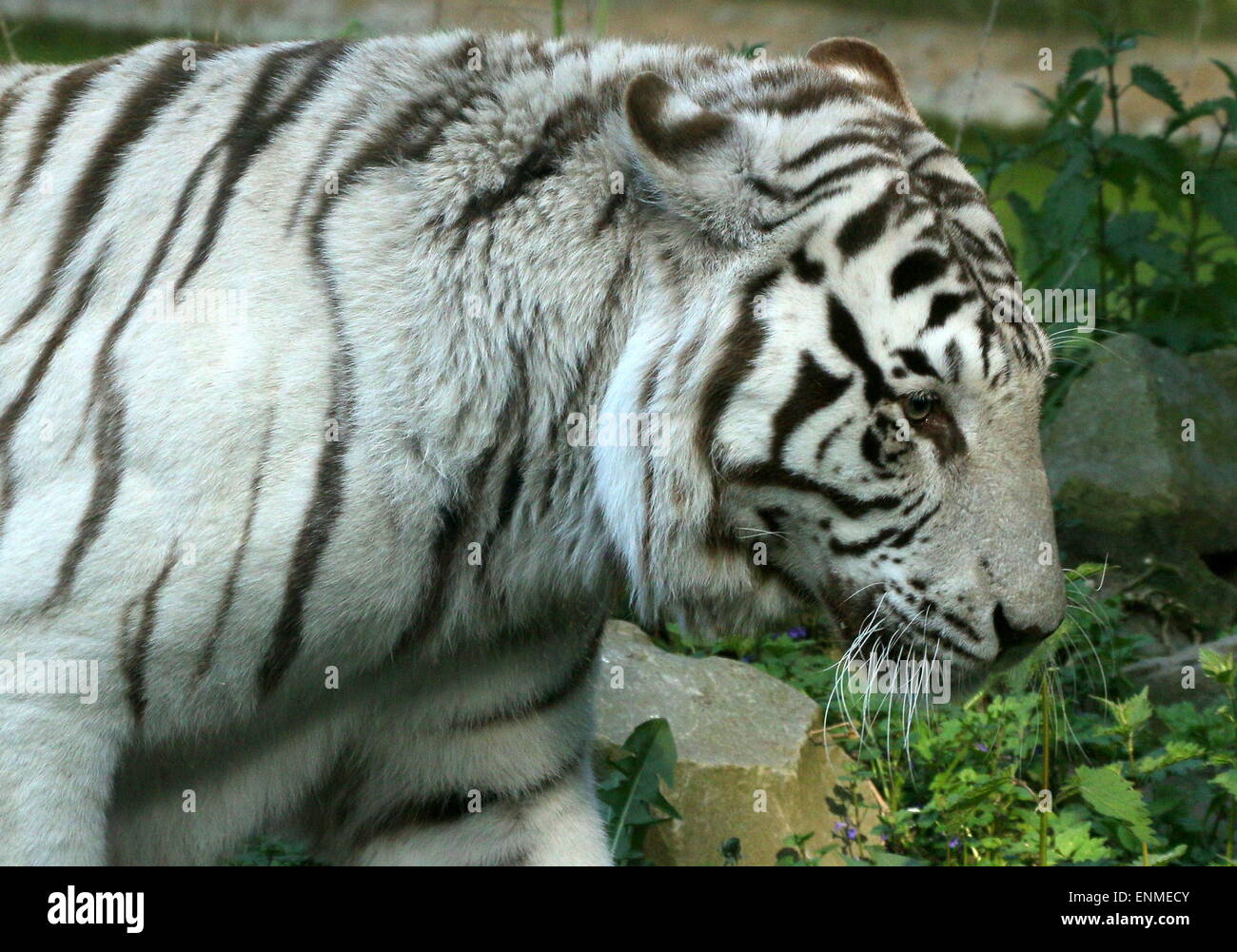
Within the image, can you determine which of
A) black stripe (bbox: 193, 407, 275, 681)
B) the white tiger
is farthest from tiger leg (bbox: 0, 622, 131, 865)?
black stripe (bbox: 193, 407, 275, 681)

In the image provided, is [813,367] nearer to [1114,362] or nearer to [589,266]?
[589,266]

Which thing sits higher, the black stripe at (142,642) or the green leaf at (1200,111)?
the green leaf at (1200,111)

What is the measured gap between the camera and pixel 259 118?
7.27ft

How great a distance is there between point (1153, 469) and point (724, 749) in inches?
69.2

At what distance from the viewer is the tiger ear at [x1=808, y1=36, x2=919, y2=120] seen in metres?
2.47

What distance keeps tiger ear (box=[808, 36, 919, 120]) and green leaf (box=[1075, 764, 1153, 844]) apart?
113 cm

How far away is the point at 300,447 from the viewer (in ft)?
6.50

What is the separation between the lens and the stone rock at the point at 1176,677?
131 inches

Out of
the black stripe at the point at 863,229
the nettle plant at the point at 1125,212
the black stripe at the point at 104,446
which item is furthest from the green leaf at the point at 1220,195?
the black stripe at the point at 104,446

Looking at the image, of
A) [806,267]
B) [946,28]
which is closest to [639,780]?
[806,267]

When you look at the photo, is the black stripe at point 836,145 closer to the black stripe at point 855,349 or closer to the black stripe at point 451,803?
the black stripe at point 855,349

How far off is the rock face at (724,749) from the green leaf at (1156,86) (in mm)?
2213

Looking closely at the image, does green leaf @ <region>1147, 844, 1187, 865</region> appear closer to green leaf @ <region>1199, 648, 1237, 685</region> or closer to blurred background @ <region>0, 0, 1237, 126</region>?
green leaf @ <region>1199, 648, 1237, 685</region>
